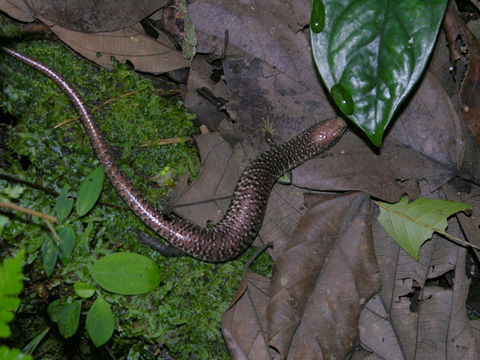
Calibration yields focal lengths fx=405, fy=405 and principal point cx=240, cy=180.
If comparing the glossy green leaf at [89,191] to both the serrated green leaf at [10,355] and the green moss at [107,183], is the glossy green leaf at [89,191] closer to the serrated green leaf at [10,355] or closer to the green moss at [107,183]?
the green moss at [107,183]

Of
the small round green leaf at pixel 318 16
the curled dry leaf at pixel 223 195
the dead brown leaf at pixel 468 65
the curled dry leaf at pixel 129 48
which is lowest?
the curled dry leaf at pixel 223 195

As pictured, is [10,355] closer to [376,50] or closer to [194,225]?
[194,225]

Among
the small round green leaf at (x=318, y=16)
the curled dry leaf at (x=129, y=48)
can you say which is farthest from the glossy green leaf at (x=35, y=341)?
the small round green leaf at (x=318, y=16)

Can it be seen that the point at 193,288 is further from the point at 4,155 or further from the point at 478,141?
the point at 478,141

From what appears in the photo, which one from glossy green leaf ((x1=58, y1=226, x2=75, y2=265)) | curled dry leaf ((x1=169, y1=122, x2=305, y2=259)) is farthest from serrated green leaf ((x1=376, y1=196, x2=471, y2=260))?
glossy green leaf ((x1=58, y1=226, x2=75, y2=265))

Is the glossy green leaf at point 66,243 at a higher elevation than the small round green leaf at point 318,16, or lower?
lower

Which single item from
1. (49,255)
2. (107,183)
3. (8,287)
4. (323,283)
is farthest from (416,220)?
(8,287)

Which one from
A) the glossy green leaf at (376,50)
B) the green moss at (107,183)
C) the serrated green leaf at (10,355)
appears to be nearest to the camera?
the serrated green leaf at (10,355)
